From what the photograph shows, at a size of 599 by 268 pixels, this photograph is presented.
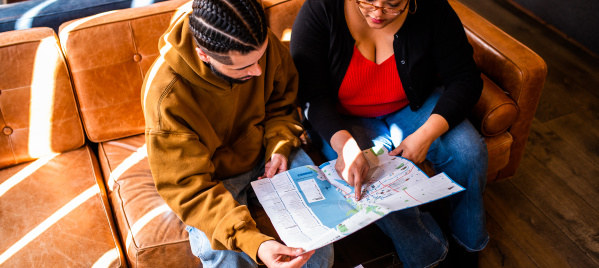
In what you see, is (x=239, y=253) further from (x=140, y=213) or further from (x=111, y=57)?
(x=111, y=57)

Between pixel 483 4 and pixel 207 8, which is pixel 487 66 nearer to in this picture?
pixel 207 8

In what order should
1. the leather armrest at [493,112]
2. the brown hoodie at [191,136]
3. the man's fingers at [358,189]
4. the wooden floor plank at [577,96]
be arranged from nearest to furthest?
1. the brown hoodie at [191,136]
2. the man's fingers at [358,189]
3. the leather armrest at [493,112]
4. the wooden floor plank at [577,96]

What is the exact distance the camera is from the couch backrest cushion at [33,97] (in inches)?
61.7

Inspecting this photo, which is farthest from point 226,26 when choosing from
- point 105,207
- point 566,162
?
point 566,162

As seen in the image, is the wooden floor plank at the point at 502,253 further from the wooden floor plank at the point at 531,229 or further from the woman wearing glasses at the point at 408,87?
the woman wearing glasses at the point at 408,87

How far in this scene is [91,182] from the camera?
1.64 meters

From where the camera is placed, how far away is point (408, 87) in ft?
5.22

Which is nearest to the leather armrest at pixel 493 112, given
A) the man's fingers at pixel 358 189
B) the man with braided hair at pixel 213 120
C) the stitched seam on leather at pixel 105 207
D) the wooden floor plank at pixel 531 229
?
the wooden floor plank at pixel 531 229

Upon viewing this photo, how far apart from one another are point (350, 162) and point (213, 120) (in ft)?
1.39

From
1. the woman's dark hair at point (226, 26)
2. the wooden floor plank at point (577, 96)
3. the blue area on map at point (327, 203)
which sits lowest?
the wooden floor plank at point (577, 96)

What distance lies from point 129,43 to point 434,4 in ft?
3.39

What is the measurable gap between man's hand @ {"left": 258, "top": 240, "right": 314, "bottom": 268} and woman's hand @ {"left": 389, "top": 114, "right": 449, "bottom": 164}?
52cm

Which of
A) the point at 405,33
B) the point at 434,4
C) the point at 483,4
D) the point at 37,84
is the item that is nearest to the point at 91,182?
the point at 37,84

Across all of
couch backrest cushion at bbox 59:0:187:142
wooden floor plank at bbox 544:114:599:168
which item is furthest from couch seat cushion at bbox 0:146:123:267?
wooden floor plank at bbox 544:114:599:168
